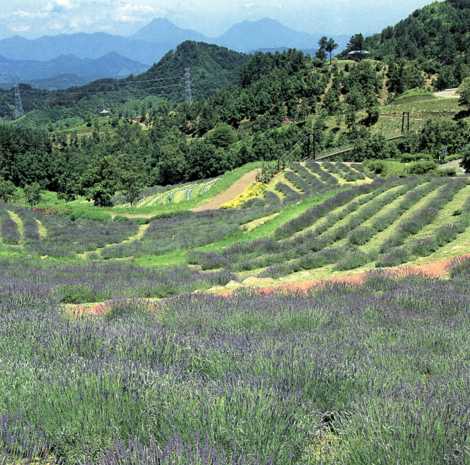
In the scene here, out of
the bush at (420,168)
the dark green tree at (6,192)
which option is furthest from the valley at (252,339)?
the dark green tree at (6,192)

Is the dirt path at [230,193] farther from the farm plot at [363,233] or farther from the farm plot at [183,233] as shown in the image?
the farm plot at [363,233]

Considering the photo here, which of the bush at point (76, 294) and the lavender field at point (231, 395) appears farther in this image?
the bush at point (76, 294)

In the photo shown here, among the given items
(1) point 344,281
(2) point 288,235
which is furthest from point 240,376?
(2) point 288,235

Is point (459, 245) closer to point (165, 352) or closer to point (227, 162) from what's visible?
point (165, 352)

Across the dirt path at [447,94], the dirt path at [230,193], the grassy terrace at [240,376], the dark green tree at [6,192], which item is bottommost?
the dark green tree at [6,192]

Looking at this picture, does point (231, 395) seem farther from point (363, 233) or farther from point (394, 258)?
point (363, 233)

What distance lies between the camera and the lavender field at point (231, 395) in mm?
2629

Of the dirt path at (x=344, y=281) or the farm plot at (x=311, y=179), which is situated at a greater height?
the dirt path at (x=344, y=281)

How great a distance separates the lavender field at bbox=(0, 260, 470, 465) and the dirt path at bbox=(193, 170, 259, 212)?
41.2 m

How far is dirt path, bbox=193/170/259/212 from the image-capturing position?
163ft

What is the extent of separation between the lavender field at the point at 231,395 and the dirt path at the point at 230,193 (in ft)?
135

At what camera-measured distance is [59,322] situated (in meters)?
5.58

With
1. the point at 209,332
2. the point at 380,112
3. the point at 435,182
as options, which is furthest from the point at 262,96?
the point at 209,332

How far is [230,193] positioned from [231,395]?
54.1 metres
